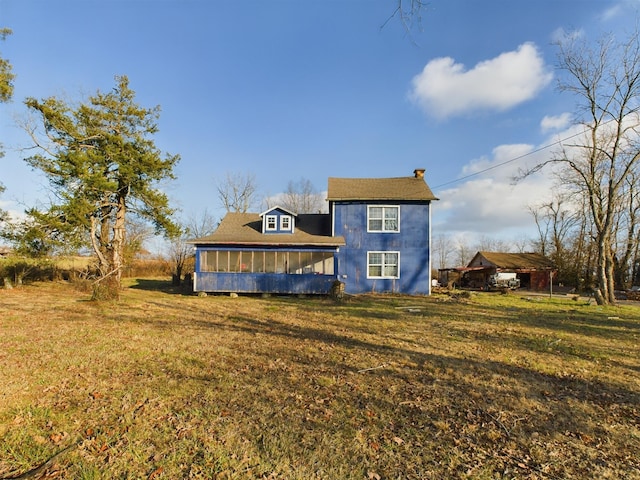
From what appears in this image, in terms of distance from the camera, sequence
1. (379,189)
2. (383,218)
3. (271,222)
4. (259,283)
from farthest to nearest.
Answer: (379,189) → (271,222) → (383,218) → (259,283)

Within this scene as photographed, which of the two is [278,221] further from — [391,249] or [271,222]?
[391,249]

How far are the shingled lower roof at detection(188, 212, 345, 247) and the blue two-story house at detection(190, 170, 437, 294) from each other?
0.19 ft

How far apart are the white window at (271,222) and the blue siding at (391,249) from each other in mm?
3583

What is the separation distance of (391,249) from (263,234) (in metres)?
7.75

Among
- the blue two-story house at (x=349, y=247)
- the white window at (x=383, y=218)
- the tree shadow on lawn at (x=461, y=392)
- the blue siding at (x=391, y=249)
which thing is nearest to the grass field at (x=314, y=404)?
the tree shadow on lawn at (x=461, y=392)

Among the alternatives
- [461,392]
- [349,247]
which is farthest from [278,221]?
[461,392]

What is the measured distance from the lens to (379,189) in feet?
72.6

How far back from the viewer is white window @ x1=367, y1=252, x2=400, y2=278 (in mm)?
20984

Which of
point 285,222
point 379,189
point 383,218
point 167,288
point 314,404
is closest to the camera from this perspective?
point 314,404

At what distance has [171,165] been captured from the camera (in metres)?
22.2

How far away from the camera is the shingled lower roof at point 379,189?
2092 centimetres

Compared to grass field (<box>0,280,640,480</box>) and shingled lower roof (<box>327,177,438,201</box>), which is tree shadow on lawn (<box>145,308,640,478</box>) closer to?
grass field (<box>0,280,640,480</box>)

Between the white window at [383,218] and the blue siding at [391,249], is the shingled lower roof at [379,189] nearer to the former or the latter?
the blue siding at [391,249]

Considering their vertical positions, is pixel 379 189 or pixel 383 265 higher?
pixel 379 189
